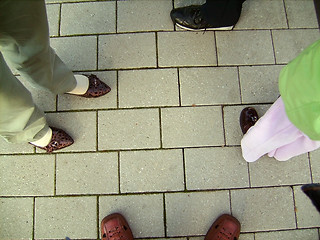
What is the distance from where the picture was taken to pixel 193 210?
7.02 ft

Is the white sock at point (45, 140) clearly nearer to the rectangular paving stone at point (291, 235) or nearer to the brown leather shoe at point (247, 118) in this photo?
the brown leather shoe at point (247, 118)

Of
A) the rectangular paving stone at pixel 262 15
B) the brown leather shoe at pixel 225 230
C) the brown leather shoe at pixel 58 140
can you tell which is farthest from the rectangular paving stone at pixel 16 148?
the rectangular paving stone at pixel 262 15

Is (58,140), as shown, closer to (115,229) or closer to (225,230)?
(115,229)

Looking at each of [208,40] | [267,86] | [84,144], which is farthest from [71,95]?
[267,86]

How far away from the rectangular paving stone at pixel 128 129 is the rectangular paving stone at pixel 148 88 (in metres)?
0.09

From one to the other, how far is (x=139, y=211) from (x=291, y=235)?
1.23m

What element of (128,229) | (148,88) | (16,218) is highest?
(148,88)

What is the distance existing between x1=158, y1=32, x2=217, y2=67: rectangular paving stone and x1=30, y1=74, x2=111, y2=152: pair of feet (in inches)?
21.6

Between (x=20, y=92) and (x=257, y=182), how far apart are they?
6.12 ft

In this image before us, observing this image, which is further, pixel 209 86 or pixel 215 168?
pixel 209 86

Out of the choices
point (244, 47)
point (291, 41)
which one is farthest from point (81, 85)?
point (291, 41)

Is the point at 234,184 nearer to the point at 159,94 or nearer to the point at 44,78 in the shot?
the point at 159,94

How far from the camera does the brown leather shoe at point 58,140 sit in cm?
213

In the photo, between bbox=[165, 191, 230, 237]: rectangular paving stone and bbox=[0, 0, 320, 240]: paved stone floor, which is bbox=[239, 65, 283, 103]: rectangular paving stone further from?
bbox=[165, 191, 230, 237]: rectangular paving stone
